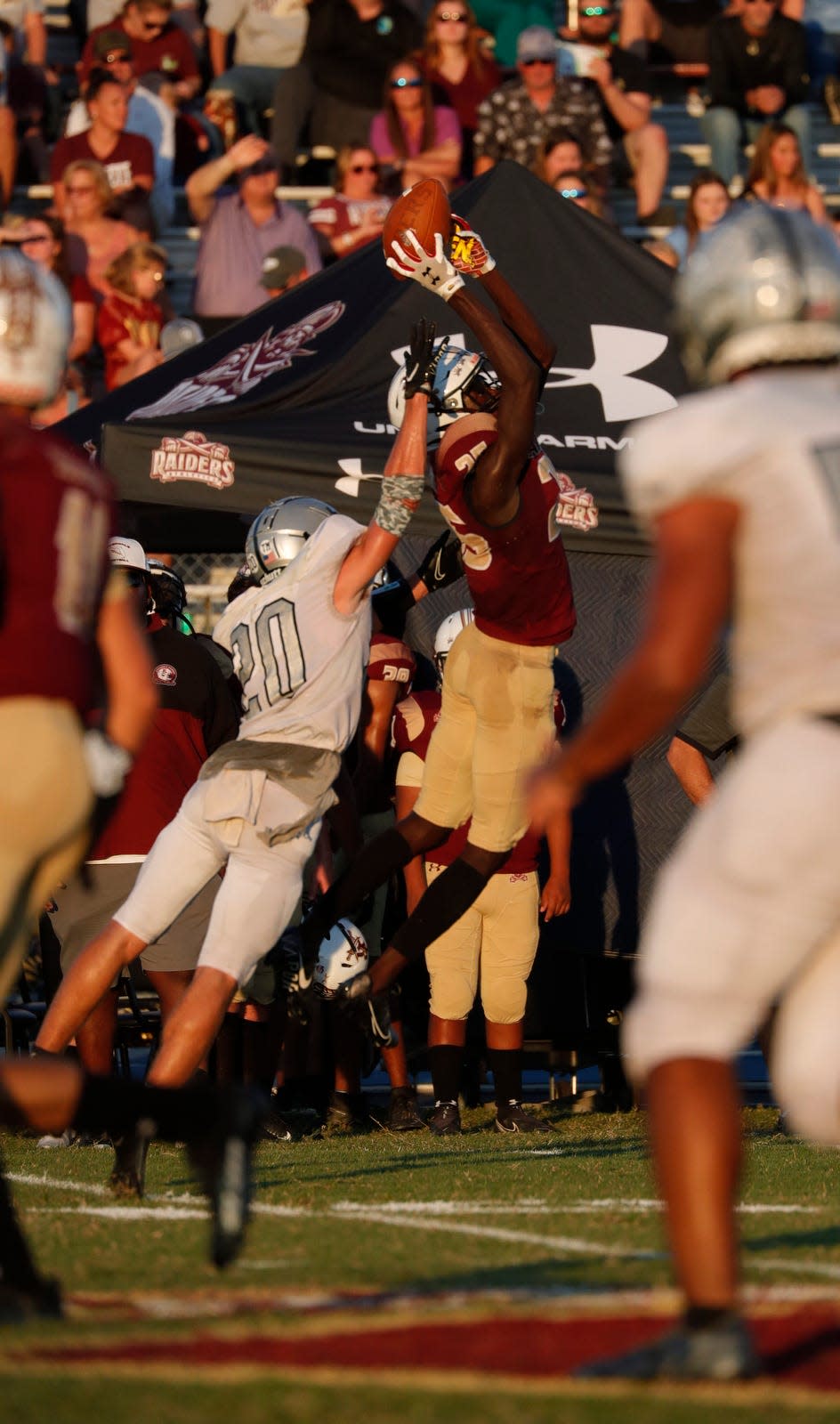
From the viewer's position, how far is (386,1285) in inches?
157

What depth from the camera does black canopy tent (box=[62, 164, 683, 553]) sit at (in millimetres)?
8852

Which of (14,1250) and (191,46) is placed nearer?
(14,1250)

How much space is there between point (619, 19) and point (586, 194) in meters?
4.10

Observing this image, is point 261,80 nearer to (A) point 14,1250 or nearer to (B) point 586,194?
(B) point 586,194

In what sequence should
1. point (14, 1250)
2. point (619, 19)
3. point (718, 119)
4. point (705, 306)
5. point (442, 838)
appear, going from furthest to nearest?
point (619, 19) → point (718, 119) → point (442, 838) → point (14, 1250) → point (705, 306)

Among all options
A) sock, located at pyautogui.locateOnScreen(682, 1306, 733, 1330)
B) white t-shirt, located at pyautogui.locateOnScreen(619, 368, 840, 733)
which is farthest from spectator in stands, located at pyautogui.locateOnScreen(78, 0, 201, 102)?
sock, located at pyautogui.locateOnScreen(682, 1306, 733, 1330)

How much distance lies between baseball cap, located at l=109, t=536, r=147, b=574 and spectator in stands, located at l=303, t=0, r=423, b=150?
6.84 metres

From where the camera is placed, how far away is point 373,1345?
319 centimetres

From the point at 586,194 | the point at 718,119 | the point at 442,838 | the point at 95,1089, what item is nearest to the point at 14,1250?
the point at 95,1089

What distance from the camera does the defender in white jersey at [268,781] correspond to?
590 centimetres

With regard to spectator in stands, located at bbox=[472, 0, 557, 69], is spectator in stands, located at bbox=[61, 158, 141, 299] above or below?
below

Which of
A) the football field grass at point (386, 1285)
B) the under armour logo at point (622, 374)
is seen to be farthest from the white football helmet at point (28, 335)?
the under armour logo at point (622, 374)

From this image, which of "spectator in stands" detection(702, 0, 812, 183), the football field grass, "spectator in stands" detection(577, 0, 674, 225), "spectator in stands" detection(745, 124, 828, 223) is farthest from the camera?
"spectator in stands" detection(702, 0, 812, 183)

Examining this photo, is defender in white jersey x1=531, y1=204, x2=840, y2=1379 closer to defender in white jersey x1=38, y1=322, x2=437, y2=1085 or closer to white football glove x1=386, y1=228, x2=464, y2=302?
defender in white jersey x1=38, y1=322, x2=437, y2=1085
